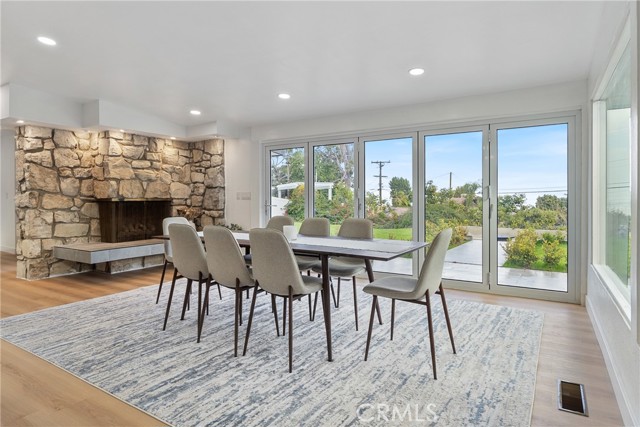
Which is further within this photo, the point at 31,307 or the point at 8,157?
the point at 8,157

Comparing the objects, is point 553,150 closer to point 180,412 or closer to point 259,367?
point 259,367

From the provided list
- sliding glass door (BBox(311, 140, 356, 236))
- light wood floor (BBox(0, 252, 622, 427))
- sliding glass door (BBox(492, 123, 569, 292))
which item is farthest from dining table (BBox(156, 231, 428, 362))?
sliding glass door (BBox(311, 140, 356, 236))

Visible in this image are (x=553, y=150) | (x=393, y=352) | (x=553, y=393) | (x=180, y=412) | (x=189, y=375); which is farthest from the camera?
(x=553, y=150)

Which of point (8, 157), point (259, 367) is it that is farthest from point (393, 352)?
point (8, 157)

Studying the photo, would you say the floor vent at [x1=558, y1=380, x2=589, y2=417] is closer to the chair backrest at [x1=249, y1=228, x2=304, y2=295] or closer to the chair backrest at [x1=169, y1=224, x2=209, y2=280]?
the chair backrest at [x1=249, y1=228, x2=304, y2=295]

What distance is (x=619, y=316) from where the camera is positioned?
220 cm

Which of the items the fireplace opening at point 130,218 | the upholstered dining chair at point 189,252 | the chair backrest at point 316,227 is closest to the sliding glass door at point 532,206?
the chair backrest at point 316,227

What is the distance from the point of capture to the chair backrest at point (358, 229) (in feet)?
12.4

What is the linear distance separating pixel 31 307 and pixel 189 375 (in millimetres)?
2622

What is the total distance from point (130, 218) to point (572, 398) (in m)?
5.96

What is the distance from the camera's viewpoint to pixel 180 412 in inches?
79.2

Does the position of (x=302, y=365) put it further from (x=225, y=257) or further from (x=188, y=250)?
(x=188, y=250)

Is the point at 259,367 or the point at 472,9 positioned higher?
the point at 472,9

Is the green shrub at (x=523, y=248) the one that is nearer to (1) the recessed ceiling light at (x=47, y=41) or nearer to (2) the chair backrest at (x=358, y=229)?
(2) the chair backrest at (x=358, y=229)
